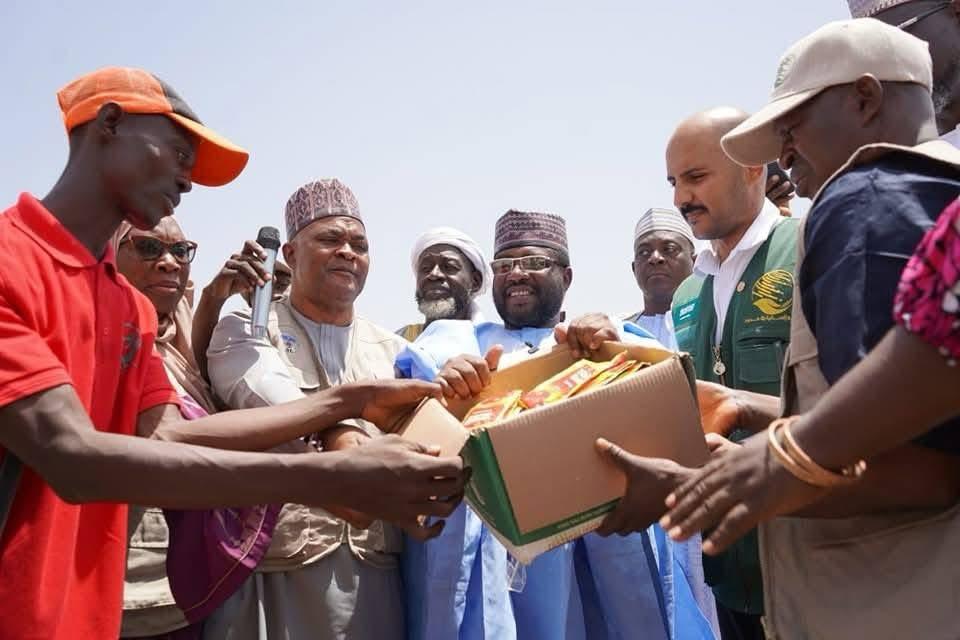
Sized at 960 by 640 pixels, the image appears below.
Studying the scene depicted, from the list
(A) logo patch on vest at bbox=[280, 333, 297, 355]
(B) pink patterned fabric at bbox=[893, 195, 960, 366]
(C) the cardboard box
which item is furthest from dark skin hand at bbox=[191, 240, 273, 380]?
(B) pink patterned fabric at bbox=[893, 195, 960, 366]

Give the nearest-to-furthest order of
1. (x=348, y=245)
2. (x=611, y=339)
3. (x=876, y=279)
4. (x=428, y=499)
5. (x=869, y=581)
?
(x=876, y=279)
(x=869, y=581)
(x=428, y=499)
(x=611, y=339)
(x=348, y=245)

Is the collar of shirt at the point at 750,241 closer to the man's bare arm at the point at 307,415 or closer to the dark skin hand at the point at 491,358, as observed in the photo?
the dark skin hand at the point at 491,358

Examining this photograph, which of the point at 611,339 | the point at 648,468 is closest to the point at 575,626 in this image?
the point at 611,339

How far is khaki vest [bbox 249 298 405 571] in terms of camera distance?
3.51m

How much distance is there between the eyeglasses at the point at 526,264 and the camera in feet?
17.4

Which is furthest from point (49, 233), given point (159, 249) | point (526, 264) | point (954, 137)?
point (526, 264)

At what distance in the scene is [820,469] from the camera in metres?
1.68

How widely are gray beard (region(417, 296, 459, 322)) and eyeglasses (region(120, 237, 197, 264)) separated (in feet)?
7.66

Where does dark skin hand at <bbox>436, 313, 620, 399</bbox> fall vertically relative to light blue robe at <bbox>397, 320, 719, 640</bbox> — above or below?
above

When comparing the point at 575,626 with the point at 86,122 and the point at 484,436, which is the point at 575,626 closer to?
the point at 484,436

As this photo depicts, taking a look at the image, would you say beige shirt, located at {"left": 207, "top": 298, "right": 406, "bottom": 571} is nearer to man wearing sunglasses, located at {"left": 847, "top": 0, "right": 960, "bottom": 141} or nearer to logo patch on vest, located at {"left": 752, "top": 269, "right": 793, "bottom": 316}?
logo patch on vest, located at {"left": 752, "top": 269, "right": 793, "bottom": 316}

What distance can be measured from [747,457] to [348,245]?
2.92 m

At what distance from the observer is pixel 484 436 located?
226 centimetres

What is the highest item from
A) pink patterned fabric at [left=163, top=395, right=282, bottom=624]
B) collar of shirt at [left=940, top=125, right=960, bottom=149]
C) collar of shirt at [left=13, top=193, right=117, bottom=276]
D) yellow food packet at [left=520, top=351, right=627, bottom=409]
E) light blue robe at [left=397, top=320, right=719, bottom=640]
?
collar of shirt at [left=13, top=193, right=117, bottom=276]
